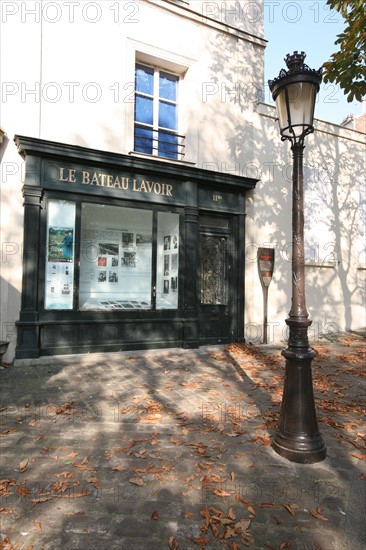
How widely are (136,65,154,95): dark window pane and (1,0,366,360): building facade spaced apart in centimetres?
3

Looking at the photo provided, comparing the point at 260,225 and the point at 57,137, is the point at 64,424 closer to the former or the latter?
the point at 57,137

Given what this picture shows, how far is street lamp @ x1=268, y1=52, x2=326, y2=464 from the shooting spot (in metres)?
3.32

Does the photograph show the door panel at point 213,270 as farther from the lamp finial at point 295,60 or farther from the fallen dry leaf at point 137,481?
the fallen dry leaf at point 137,481

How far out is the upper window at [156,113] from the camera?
8.09m

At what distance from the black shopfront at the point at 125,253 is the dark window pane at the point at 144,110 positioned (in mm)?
1346

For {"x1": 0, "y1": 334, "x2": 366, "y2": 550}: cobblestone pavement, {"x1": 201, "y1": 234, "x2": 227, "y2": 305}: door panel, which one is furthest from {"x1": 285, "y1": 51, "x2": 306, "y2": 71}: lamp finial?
{"x1": 201, "y1": 234, "x2": 227, "y2": 305}: door panel

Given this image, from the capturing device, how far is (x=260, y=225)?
942 cm

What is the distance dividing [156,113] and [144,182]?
185cm

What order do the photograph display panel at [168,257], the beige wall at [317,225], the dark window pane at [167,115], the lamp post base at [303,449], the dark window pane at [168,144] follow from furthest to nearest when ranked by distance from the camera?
the beige wall at [317,225], the dark window pane at [167,115], the dark window pane at [168,144], the photograph display panel at [168,257], the lamp post base at [303,449]

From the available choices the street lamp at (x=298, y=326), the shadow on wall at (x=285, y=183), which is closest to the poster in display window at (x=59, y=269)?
the shadow on wall at (x=285, y=183)

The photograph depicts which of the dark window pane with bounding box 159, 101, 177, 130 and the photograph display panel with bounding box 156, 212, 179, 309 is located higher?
the dark window pane with bounding box 159, 101, 177, 130

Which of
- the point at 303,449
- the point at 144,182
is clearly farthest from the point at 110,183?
the point at 303,449

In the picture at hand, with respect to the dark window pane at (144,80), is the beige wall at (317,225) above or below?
below

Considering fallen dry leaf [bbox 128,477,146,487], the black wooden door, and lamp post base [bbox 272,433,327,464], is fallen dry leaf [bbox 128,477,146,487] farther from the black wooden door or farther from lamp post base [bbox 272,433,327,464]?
the black wooden door
